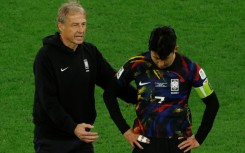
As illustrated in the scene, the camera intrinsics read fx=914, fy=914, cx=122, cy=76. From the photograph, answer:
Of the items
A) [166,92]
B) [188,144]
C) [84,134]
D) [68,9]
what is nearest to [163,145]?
[188,144]

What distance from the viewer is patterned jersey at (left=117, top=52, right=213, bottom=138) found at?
8.48m

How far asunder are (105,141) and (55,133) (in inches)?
166

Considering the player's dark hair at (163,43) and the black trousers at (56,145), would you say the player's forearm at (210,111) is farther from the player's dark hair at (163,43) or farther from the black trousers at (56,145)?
the black trousers at (56,145)

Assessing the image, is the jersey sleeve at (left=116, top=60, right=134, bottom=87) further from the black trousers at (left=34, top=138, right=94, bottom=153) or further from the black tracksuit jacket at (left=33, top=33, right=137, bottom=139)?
the black trousers at (left=34, top=138, right=94, bottom=153)

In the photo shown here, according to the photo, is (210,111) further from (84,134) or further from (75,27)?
(75,27)

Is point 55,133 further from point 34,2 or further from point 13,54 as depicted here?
point 34,2

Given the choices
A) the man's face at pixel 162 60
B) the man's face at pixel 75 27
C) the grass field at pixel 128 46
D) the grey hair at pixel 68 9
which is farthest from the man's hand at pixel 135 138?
the grass field at pixel 128 46

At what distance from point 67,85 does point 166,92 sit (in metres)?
0.99

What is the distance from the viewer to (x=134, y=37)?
17891 mm

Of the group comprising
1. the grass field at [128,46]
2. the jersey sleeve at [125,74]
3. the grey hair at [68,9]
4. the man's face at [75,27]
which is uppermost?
the grey hair at [68,9]

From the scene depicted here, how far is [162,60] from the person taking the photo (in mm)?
8344

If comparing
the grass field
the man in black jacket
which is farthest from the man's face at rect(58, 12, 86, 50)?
the grass field

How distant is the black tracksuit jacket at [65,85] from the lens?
8.64m

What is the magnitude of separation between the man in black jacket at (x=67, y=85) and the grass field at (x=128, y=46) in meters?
3.80
